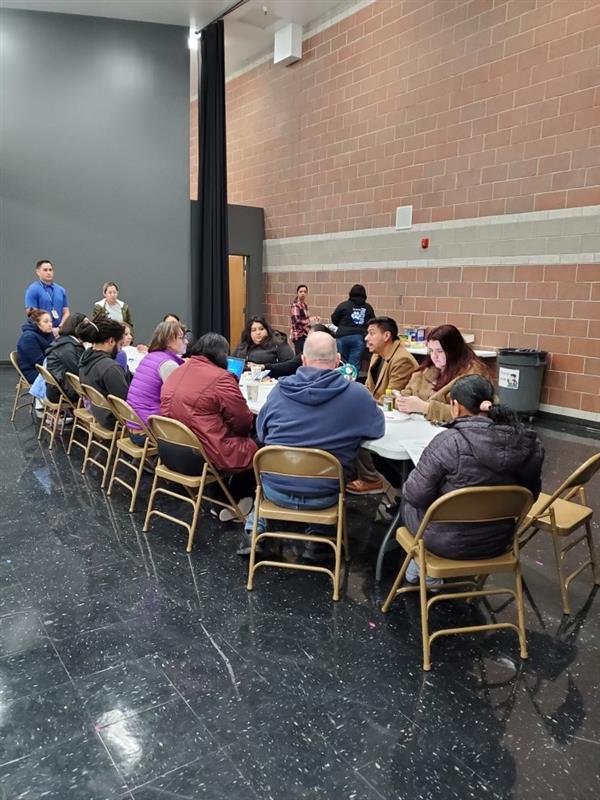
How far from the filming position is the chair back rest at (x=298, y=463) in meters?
2.47

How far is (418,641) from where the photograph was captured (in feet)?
7.49

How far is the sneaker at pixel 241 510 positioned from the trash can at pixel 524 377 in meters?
3.78

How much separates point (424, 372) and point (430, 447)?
141 cm

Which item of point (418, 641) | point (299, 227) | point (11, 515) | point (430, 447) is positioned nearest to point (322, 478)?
point (430, 447)

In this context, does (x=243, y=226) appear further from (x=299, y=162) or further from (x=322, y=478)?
(x=322, y=478)

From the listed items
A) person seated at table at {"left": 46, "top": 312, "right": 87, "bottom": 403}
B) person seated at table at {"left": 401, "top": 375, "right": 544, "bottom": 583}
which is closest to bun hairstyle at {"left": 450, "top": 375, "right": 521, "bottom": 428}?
person seated at table at {"left": 401, "top": 375, "right": 544, "bottom": 583}

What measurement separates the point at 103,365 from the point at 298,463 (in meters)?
2.01

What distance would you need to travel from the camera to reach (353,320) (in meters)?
7.11

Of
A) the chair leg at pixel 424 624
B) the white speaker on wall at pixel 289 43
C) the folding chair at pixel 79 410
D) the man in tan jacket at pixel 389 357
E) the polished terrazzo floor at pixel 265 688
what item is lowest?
the polished terrazzo floor at pixel 265 688

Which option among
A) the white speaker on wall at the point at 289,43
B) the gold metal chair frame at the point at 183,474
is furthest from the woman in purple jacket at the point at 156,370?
the white speaker on wall at the point at 289,43

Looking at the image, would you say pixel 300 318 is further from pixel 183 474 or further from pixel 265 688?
pixel 265 688

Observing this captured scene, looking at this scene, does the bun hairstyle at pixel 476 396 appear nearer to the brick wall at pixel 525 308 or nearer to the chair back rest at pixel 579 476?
the chair back rest at pixel 579 476

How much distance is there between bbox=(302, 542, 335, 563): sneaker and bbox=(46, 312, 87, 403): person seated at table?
2.63 metres

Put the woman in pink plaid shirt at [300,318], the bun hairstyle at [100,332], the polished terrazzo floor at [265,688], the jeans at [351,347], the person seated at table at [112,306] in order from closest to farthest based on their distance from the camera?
1. the polished terrazzo floor at [265,688]
2. the bun hairstyle at [100,332]
3. the jeans at [351,347]
4. the person seated at table at [112,306]
5. the woman in pink plaid shirt at [300,318]
